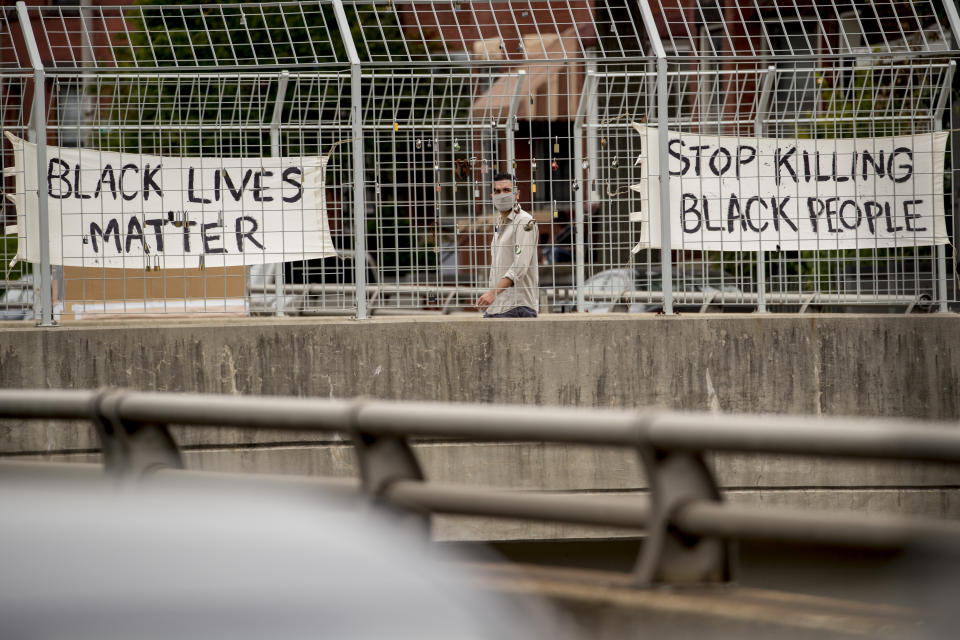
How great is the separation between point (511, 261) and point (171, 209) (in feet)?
8.13

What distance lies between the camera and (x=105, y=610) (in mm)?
2189

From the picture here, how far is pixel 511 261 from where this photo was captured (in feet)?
29.8

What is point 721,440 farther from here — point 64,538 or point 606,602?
point 64,538

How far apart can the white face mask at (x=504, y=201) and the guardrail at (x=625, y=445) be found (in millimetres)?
4825

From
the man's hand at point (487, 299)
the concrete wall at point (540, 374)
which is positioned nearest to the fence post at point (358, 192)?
the concrete wall at point (540, 374)

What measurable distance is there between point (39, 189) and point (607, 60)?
13.0 feet

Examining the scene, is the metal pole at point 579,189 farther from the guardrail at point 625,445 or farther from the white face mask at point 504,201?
the guardrail at point 625,445

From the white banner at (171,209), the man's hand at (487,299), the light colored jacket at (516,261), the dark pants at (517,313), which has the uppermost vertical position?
the white banner at (171,209)

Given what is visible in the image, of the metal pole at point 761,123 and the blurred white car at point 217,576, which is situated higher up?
the metal pole at point 761,123

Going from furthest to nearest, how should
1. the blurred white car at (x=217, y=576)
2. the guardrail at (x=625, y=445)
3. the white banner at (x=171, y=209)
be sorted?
the white banner at (x=171, y=209) → the guardrail at (x=625, y=445) → the blurred white car at (x=217, y=576)

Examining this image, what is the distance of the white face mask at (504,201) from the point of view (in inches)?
356

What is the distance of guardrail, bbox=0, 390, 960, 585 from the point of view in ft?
10.2

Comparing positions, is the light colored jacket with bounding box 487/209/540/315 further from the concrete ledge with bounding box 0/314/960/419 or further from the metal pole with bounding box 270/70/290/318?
the metal pole with bounding box 270/70/290/318

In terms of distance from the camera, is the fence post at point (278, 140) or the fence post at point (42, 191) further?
the fence post at point (278, 140)
